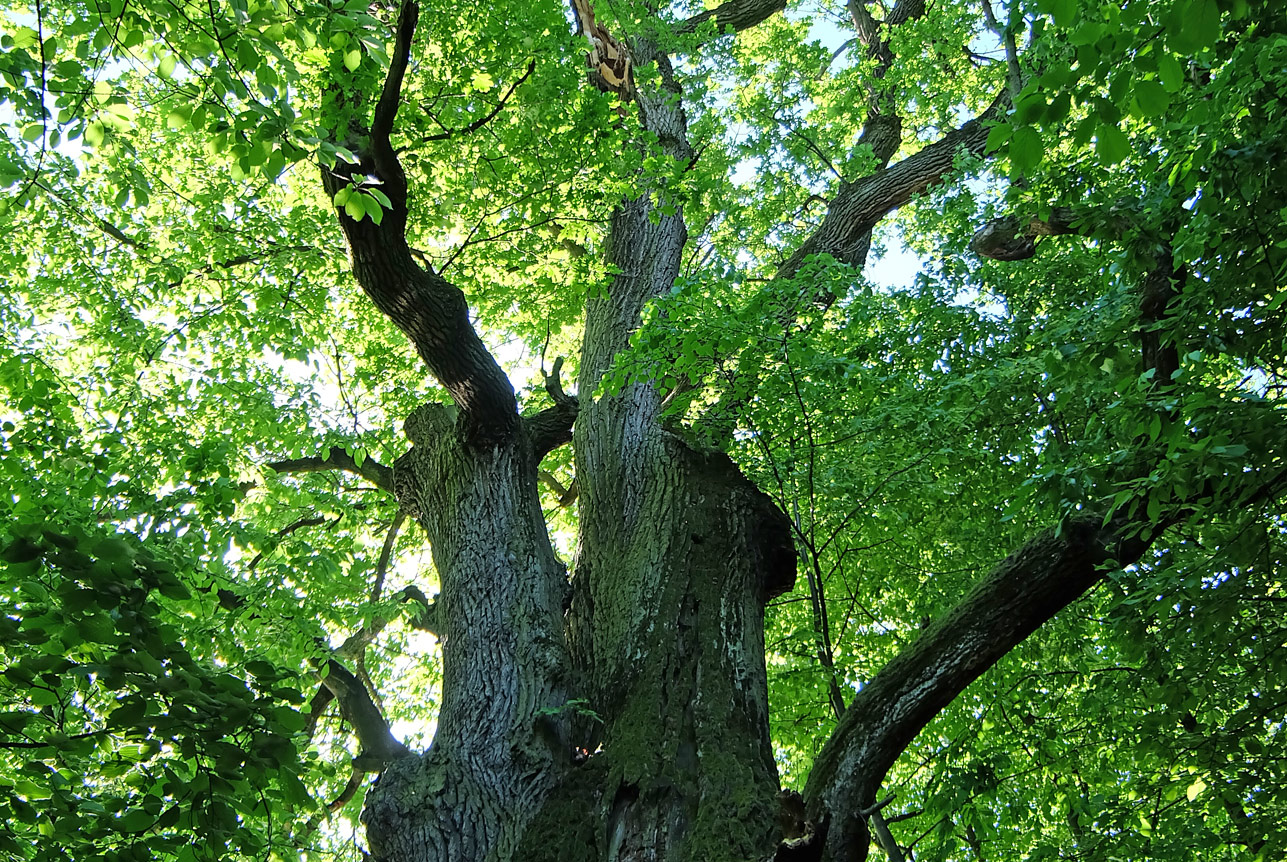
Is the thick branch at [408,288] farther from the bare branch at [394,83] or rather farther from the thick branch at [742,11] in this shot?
the thick branch at [742,11]

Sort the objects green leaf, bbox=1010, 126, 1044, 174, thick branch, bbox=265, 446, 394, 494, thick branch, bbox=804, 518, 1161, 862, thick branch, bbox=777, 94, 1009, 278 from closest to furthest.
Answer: green leaf, bbox=1010, 126, 1044, 174, thick branch, bbox=804, 518, 1161, 862, thick branch, bbox=265, 446, 394, 494, thick branch, bbox=777, 94, 1009, 278

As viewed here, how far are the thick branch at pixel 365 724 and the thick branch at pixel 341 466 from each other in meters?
1.57

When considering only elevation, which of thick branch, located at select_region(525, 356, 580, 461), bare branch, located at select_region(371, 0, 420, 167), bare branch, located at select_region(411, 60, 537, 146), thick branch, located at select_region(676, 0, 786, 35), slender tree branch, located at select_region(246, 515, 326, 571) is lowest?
slender tree branch, located at select_region(246, 515, 326, 571)

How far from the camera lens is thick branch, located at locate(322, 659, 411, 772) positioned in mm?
4969

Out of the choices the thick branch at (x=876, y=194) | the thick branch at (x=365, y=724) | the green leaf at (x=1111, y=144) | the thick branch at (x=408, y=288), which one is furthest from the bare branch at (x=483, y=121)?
the green leaf at (x=1111, y=144)

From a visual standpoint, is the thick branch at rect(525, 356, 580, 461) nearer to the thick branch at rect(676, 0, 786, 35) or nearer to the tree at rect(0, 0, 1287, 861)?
the tree at rect(0, 0, 1287, 861)

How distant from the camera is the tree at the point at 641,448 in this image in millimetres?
2451

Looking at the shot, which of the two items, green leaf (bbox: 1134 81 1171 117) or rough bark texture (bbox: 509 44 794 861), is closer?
green leaf (bbox: 1134 81 1171 117)

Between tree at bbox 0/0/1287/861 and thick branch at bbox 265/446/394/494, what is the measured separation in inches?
1.0

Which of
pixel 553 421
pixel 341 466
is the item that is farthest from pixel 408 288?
pixel 341 466

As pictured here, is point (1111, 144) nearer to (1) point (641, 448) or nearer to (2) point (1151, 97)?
(2) point (1151, 97)

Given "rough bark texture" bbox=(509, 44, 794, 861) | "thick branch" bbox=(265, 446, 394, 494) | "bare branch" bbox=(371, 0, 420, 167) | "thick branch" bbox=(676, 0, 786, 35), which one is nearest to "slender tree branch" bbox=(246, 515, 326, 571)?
"thick branch" bbox=(265, 446, 394, 494)

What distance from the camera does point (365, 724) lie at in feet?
16.8

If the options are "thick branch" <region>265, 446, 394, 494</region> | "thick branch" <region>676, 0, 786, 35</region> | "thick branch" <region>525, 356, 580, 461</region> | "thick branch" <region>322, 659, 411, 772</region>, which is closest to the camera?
"thick branch" <region>322, 659, 411, 772</region>
